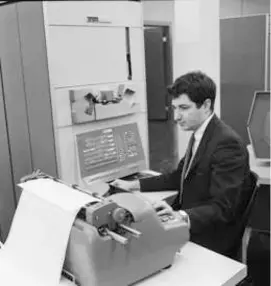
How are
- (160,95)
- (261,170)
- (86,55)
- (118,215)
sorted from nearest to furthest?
(118,215), (86,55), (261,170), (160,95)

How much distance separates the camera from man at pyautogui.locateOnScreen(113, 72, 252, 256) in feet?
5.32

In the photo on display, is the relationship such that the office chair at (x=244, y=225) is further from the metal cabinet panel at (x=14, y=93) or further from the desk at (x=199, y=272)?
the metal cabinet panel at (x=14, y=93)

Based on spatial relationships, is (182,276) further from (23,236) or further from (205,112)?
(205,112)

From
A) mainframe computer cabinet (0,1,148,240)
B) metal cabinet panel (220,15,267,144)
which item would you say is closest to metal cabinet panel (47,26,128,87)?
mainframe computer cabinet (0,1,148,240)

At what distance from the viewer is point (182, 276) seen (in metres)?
1.26

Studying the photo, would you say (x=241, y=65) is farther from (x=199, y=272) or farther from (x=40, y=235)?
(x=40, y=235)

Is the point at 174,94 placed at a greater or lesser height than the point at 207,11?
lesser

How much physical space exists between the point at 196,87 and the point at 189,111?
113mm

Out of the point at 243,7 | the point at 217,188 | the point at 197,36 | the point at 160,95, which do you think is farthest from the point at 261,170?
the point at 160,95

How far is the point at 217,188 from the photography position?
1.66 m

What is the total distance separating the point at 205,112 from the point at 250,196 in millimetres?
421

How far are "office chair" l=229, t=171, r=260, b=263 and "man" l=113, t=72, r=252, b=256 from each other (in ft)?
0.06

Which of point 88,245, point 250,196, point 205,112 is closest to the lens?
point 88,245

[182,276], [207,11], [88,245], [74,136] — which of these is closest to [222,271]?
[182,276]
